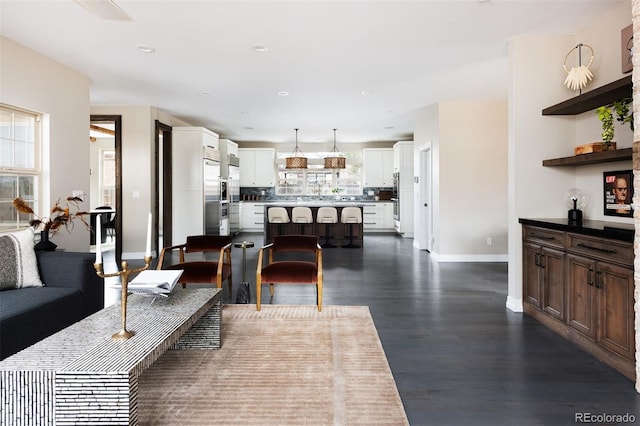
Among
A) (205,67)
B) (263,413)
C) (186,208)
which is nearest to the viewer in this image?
(263,413)

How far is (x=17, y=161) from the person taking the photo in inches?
166

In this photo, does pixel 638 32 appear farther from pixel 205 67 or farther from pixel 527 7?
pixel 205 67

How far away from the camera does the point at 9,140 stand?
412cm

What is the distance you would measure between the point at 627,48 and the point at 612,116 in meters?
0.52

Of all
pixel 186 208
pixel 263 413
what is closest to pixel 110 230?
pixel 186 208

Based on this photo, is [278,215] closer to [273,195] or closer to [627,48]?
[273,195]

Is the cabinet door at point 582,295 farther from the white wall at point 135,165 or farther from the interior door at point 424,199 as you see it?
the white wall at point 135,165

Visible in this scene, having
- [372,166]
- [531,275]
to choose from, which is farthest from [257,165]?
[531,275]

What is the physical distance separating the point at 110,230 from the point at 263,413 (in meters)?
9.14

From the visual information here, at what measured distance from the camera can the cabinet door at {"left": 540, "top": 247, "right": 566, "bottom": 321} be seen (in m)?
3.29

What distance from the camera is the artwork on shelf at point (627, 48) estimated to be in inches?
123

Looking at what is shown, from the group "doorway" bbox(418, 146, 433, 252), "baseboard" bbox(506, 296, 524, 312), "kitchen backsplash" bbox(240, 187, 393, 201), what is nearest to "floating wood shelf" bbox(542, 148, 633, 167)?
"baseboard" bbox(506, 296, 524, 312)

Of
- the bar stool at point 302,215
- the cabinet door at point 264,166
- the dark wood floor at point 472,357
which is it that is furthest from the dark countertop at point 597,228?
the cabinet door at point 264,166

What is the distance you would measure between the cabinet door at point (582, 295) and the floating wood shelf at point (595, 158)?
78cm
